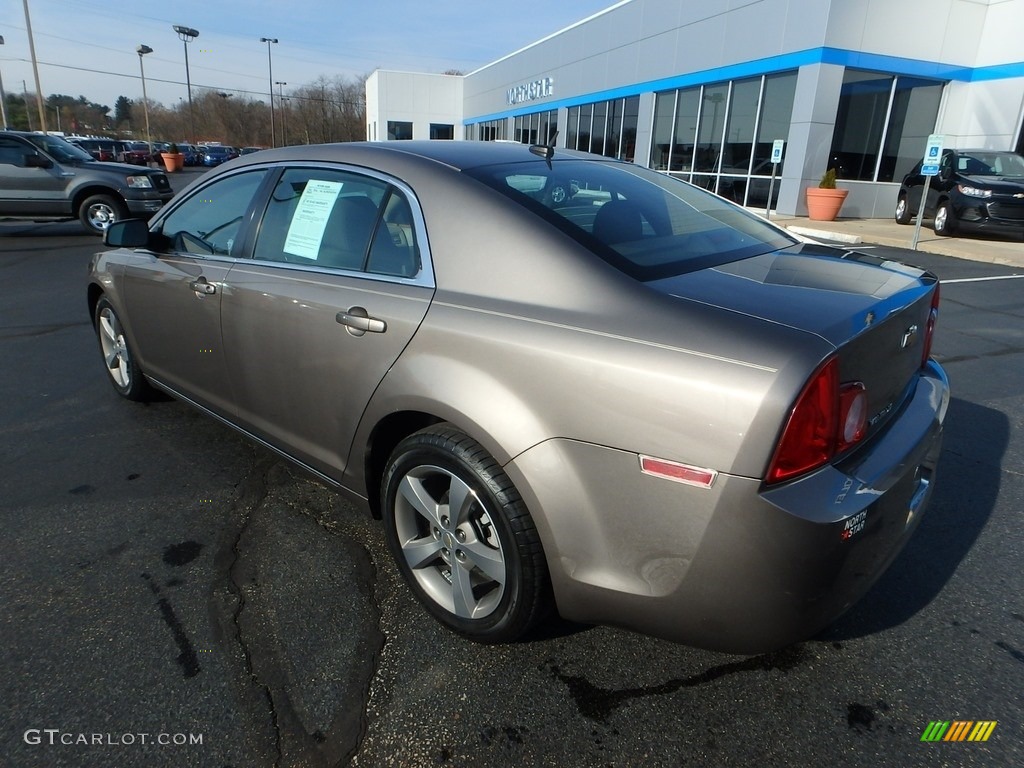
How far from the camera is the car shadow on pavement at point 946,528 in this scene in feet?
7.98

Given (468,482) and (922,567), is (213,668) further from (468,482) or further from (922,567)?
(922,567)

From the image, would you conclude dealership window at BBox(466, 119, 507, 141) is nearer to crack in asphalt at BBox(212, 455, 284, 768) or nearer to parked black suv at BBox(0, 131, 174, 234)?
parked black suv at BBox(0, 131, 174, 234)

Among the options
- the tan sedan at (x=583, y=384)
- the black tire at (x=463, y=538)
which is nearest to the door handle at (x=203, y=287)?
the tan sedan at (x=583, y=384)

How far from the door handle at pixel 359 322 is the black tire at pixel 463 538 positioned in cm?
40

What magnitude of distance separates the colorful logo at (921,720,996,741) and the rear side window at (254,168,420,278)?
213 cm

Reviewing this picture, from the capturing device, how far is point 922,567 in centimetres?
270

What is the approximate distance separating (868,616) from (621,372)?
148cm

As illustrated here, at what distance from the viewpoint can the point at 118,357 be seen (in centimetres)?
437

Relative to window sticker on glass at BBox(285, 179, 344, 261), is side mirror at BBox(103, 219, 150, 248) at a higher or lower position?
lower

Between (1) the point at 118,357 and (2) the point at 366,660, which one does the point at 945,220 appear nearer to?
(1) the point at 118,357

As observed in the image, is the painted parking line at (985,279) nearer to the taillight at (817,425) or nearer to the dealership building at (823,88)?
the dealership building at (823,88)

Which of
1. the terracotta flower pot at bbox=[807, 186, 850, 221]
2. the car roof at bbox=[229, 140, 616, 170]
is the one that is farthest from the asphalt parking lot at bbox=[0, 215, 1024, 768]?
the terracotta flower pot at bbox=[807, 186, 850, 221]

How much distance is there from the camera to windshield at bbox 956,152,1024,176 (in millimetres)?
13078

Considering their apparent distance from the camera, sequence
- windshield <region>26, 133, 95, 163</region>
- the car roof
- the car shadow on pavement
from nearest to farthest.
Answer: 1. the car shadow on pavement
2. the car roof
3. windshield <region>26, 133, 95, 163</region>
